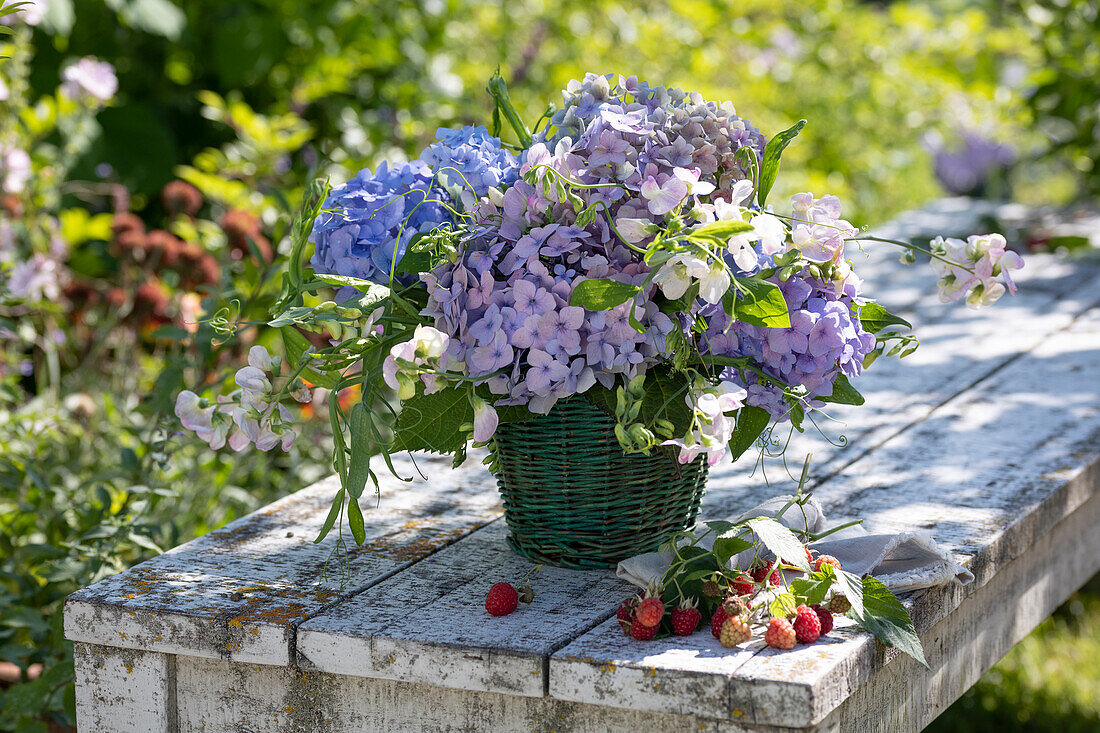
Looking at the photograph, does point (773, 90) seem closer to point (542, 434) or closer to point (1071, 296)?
point (1071, 296)

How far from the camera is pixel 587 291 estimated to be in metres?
0.97

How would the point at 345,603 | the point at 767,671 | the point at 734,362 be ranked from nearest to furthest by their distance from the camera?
1. the point at 767,671
2. the point at 734,362
3. the point at 345,603

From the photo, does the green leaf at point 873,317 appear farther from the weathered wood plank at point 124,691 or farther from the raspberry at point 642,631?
the weathered wood plank at point 124,691

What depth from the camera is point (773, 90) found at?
3.84 metres

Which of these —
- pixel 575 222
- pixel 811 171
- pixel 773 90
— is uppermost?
pixel 773 90

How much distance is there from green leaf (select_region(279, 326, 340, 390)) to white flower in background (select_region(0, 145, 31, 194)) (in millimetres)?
1372

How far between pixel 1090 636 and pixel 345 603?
2401 mm

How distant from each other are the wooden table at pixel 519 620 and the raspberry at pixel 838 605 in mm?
18

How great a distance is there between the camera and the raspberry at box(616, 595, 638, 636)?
1.05m

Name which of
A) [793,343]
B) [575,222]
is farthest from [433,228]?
[793,343]

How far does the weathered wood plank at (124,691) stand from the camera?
1.17 m

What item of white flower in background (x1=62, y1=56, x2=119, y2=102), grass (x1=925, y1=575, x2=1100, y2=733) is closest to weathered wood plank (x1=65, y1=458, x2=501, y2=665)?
white flower in background (x1=62, y1=56, x2=119, y2=102)

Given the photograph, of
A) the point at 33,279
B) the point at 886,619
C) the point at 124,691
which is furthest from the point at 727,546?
the point at 33,279

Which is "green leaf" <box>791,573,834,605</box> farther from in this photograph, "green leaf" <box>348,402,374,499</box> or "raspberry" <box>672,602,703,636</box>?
"green leaf" <box>348,402,374,499</box>
